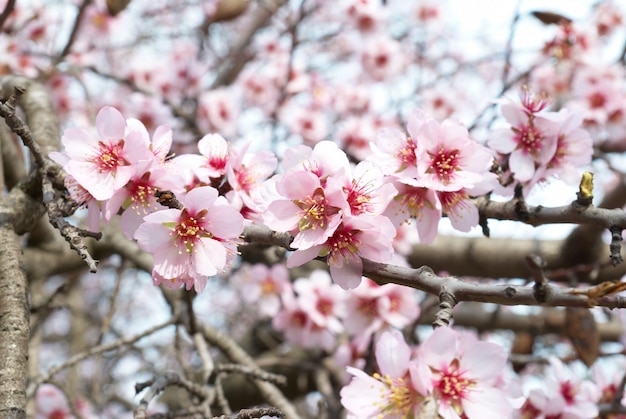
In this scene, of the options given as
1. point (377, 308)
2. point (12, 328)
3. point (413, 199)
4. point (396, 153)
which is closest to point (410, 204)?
point (413, 199)

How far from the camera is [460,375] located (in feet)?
3.63

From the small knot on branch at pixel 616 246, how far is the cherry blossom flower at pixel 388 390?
43 centimetres

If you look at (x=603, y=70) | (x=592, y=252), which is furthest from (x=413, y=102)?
(x=592, y=252)

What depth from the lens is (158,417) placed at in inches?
62.1

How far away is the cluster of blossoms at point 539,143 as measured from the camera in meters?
1.49

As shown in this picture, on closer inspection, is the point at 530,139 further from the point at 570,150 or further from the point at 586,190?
the point at 586,190

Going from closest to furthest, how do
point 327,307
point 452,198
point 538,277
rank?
point 538,277 → point 452,198 → point 327,307

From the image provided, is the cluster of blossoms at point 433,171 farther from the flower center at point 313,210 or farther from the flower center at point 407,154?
the flower center at point 313,210

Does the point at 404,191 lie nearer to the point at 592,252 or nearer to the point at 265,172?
the point at 265,172

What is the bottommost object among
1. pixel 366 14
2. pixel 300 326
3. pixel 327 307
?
pixel 300 326

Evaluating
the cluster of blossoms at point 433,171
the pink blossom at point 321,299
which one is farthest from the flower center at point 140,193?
the pink blossom at point 321,299

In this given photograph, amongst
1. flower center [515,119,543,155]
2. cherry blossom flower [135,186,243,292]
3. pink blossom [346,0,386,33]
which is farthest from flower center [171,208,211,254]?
pink blossom [346,0,386,33]

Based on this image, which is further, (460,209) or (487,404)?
(460,209)

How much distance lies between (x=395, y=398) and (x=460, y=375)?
0.40 ft
